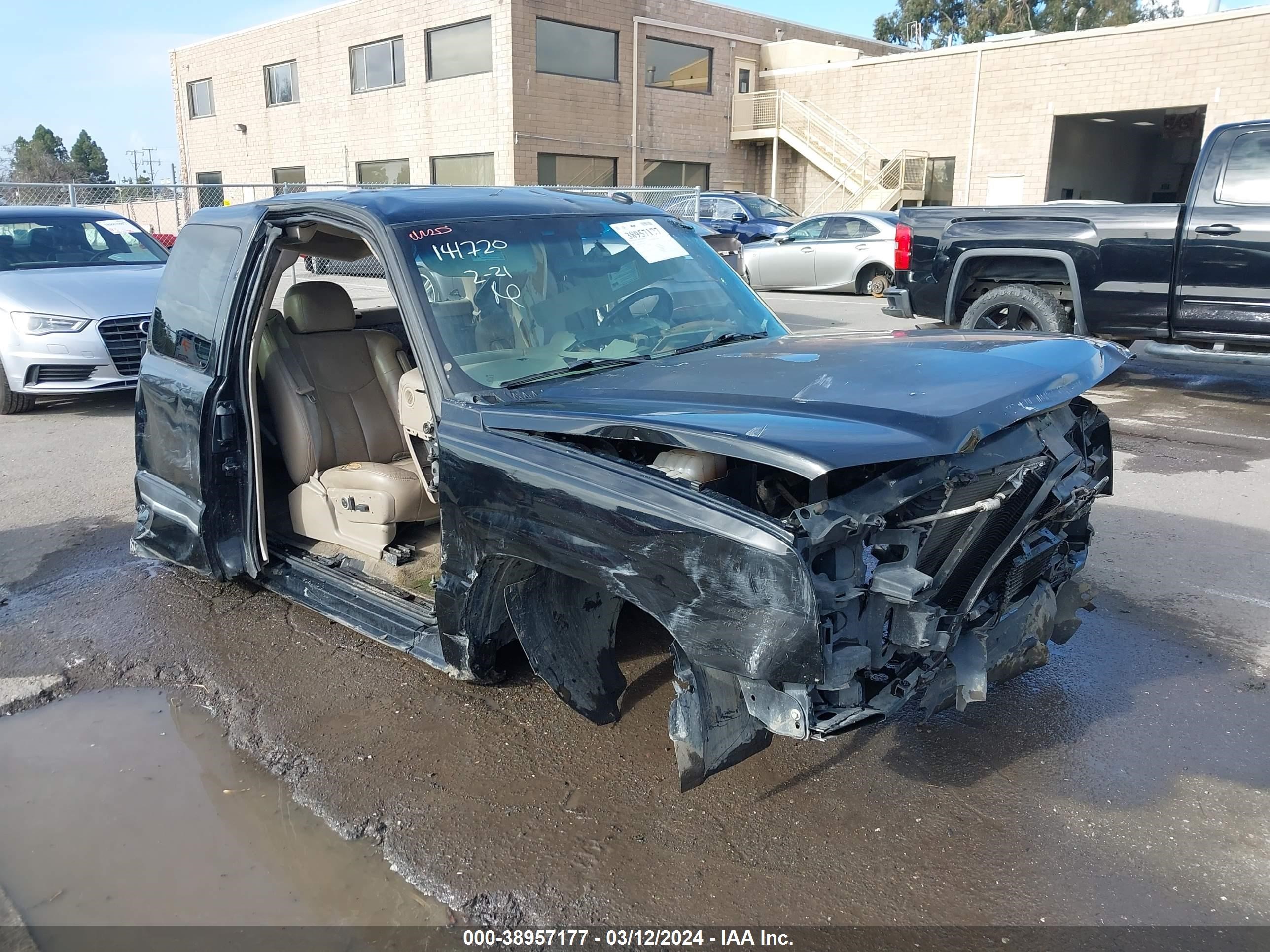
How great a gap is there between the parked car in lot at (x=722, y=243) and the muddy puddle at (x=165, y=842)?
9.36 ft

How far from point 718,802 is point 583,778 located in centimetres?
46

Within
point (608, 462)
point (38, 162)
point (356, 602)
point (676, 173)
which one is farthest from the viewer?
point (38, 162)

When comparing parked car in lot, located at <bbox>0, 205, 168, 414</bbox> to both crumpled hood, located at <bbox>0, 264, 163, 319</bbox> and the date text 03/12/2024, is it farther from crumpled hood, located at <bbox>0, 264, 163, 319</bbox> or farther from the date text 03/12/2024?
the date text 03/12/2024

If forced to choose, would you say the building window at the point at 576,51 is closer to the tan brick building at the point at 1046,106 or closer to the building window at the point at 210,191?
the tan brick building at the point at 1046,106

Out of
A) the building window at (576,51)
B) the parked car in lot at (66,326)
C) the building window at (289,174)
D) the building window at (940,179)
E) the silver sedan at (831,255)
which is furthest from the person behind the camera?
the building window at (289,174)

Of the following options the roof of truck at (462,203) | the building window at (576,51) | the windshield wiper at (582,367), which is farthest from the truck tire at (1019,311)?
the building window at (576,51)

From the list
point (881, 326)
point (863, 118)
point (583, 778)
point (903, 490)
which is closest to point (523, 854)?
point (583, 778)

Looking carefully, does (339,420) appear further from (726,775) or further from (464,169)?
(464,169)

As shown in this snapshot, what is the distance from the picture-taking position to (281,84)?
3281cm

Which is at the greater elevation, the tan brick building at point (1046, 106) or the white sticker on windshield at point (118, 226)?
the tan brick building at point (1046, 106)

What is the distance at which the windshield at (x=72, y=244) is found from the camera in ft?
31.0

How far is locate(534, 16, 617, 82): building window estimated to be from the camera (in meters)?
26.2

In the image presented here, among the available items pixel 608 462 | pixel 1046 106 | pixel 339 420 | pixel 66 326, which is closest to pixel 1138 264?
pixel 339 420

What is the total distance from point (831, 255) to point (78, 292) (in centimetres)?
1139
